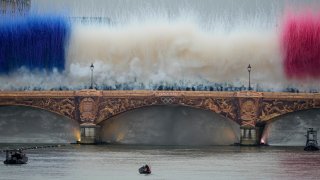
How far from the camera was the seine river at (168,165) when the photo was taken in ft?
516

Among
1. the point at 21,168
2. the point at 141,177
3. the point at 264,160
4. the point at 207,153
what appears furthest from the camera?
the point at 207,153

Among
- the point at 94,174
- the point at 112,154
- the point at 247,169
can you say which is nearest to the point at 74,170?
the point at 94,174

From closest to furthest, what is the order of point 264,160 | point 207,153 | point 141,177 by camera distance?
point 141,177
point 264,160
point 207,153

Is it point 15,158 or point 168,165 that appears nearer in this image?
point 15,158

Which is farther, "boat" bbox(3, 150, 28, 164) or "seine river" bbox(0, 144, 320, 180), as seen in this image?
"boat" bbox(3, 150, 28, 164)

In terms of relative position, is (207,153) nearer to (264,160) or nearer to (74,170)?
(264,160)

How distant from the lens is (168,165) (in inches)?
6713

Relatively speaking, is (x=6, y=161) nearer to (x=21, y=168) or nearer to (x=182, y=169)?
(x=21, y=168)

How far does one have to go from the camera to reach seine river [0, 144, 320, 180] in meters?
157

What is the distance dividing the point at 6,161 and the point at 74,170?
29.4 feet

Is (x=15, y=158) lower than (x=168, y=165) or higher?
higher

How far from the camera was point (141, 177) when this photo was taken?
155250 mm

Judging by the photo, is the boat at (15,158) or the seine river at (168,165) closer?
the seine river at (168,165)

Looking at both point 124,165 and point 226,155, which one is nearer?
point 124,165
